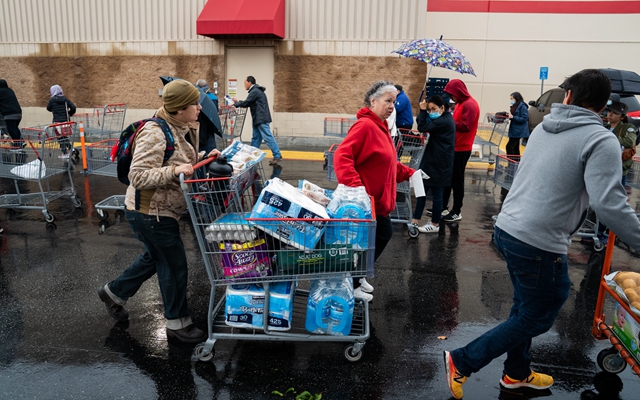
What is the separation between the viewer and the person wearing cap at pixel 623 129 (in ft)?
21.5

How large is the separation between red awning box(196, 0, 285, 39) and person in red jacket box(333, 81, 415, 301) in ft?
33.4

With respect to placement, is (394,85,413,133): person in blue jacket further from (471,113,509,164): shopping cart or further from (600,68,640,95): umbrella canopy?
(600,68,640,95): umbrella canopy

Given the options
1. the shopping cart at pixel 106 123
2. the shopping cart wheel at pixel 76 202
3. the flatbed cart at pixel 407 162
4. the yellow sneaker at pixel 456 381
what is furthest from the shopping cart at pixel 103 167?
the yellow sneaker at pixel 456 381

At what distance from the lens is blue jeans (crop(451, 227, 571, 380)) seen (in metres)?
3.02

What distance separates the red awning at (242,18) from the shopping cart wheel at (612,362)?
12.0 metres

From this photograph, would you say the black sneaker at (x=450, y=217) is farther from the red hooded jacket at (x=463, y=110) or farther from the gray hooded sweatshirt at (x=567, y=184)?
the gray hooded sweatshirt at (x=567, y=184)

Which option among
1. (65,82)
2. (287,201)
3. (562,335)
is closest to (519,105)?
(562,335)

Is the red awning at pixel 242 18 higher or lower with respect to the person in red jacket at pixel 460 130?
higher

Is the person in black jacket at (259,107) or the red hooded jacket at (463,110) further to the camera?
the person in black jacket at (259,107)

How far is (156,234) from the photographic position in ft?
12.6

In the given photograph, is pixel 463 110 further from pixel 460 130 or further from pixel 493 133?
pixel 493 133

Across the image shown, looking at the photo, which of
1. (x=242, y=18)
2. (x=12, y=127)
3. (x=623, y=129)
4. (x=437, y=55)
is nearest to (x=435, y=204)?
(x=623, y=129)

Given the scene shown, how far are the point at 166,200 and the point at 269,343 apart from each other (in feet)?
4.67

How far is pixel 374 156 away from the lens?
4441mm
